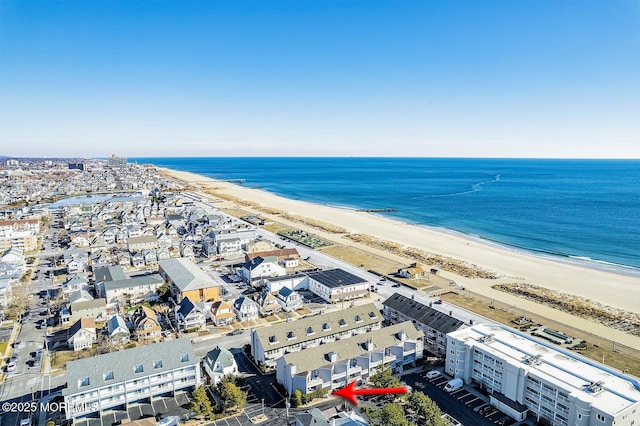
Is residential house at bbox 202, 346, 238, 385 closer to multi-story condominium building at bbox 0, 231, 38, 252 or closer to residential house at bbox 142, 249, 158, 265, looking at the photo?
residential house at bbox 142, 249, 158, 265

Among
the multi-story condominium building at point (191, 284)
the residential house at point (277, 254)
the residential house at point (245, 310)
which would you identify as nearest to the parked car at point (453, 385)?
the residential house at point (245, 310)

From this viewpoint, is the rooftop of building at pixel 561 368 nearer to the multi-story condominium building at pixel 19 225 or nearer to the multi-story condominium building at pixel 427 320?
the multi-story condominium building at pixel 427 320

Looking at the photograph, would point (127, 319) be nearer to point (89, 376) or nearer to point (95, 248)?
point (89, 376)

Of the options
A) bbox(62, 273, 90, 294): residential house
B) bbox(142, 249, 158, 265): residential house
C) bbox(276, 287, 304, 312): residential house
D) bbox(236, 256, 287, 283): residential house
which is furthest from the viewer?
bbox(142, 249, 158, 265): residential house

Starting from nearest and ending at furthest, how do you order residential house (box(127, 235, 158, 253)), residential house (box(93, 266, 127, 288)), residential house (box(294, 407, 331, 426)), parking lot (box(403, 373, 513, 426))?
residential house (box(294, 407, 331, 426)) → parking lot (box(403, 373, 513, 426)) → residential house (box(93, 266, 127, 288)) → residential house (box(127, 235, 158, 253))

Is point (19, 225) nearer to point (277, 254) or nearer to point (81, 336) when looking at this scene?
point (277, 254)

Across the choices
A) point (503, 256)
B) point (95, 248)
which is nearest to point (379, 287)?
point (503, 256)

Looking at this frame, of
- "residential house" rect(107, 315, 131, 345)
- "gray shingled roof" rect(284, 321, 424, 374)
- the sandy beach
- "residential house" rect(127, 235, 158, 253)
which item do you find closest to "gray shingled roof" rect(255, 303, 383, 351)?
"gray shingled roof" rect(284, 321, 424, 374)

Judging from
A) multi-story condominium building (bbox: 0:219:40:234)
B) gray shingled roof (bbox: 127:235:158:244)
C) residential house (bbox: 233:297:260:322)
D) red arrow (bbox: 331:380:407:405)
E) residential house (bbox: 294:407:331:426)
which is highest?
multi-story condominium building (bbox: 0:219:40:234)

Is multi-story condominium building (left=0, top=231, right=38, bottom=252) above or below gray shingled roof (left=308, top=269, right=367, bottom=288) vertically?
above
